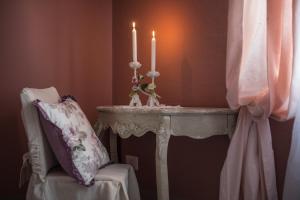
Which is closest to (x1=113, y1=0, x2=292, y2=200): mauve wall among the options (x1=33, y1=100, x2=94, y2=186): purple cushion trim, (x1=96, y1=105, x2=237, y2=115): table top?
(x1=96, y1=105, x2=237, y2=115): table top

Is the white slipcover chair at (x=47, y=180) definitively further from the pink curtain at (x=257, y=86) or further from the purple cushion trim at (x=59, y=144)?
the pink curtain at (x=257, y=86)

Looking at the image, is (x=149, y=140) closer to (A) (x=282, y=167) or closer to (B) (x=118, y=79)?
(B) (x=118, y=79)

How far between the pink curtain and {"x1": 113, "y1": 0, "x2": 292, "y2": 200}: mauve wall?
33 cm

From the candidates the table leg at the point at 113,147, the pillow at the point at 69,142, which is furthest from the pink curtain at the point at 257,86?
the table leg at the point at 113,147

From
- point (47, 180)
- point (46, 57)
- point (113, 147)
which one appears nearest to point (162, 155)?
point (47, 180)

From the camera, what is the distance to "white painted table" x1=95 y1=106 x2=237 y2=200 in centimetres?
153

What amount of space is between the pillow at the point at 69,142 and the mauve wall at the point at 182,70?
2.47 ft

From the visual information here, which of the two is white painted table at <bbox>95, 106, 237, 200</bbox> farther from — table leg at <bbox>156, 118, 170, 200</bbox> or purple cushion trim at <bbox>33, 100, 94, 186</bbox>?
purple cushion trim at <bbox>33, 100, 94, 186</bbox>

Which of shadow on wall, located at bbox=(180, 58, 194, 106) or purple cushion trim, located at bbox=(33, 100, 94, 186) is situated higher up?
shadow on wall, located at bbox=(180, 58, 194, 106)

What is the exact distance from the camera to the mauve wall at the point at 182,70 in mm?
1888

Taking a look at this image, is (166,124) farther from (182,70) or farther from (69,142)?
(182,70)

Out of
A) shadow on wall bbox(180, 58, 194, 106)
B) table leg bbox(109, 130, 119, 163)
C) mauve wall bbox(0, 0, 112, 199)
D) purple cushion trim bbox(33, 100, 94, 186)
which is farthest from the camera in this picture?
table leg bbox(109, 130, 119, 163)

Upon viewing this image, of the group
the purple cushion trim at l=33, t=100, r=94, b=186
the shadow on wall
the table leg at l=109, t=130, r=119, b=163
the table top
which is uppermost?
the shadow on wall

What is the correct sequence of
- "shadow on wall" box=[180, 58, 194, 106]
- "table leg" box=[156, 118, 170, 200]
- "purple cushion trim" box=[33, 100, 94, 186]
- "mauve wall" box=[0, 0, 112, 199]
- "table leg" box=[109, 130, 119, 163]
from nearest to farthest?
"purple cushion trim" box=[33, 100, 94, 186]
"table leg" box=[156, 118, 170, 200]
"mauve wall" box=[0, 0, 112, 199]
"shadow on wall" box=[180, 58, 194, 106]
"table leg" box=[109, 130, 119, 163]
